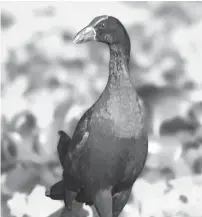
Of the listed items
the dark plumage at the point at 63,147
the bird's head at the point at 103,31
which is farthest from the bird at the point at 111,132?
the dark plumage at the point at 63,147

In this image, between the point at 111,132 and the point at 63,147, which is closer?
the point at 111,132

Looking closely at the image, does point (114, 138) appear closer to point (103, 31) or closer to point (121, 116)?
point (121, 116)

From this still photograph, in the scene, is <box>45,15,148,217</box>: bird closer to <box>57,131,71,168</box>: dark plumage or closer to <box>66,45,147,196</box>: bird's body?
<box>66,45,147,196</box>: bird's body

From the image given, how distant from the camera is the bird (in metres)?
1.21

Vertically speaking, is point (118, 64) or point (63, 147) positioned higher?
point (118, 64)

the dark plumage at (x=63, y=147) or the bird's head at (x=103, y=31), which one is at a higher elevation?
the bird's head at (x=103, y=31)

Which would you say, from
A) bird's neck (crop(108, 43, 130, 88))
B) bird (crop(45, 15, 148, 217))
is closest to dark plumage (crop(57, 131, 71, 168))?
bird (crop(45, 15, 148, 217))

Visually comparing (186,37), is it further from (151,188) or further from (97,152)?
(97,152)

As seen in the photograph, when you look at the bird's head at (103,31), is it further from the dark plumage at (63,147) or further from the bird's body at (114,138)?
the dark plumage at (63,147)

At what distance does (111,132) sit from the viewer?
1.21 metres

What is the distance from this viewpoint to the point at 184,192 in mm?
1750

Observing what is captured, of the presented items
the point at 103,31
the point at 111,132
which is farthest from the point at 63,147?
the point at 103,31

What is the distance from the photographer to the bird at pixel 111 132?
47.5 inches

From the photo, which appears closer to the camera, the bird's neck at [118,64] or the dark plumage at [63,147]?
the bird's neck at [118,64]
